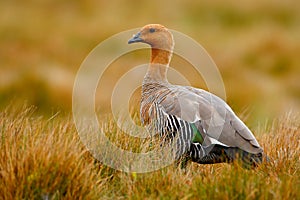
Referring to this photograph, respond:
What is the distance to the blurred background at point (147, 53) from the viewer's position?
12844 mm

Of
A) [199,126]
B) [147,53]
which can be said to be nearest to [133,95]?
[147,53]

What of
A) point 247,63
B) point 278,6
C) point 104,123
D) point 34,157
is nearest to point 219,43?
point 247,63

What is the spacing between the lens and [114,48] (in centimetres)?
1667

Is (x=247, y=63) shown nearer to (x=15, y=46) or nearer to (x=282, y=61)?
(x=282, y=61)

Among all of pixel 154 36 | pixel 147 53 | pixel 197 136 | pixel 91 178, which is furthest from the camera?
pixel 147 53

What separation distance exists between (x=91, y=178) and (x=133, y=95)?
6738 millimetres

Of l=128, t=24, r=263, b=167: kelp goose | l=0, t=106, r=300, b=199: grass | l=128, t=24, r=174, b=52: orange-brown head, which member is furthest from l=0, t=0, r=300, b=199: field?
l=128, t=24, r=174, b=52: orange-brown head

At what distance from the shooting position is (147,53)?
1614 centimetres

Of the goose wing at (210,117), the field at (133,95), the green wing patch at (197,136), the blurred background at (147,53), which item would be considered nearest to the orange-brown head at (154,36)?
the field at (133,95)

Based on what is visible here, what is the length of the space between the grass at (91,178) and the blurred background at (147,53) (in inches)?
194

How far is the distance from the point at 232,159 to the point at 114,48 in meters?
11.4

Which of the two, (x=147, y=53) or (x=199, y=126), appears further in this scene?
(x=147, y=53)

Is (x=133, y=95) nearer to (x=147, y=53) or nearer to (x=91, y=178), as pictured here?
(x=147, y=53)

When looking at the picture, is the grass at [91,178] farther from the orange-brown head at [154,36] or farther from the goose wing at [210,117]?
the orange-brown head at [154,36]
